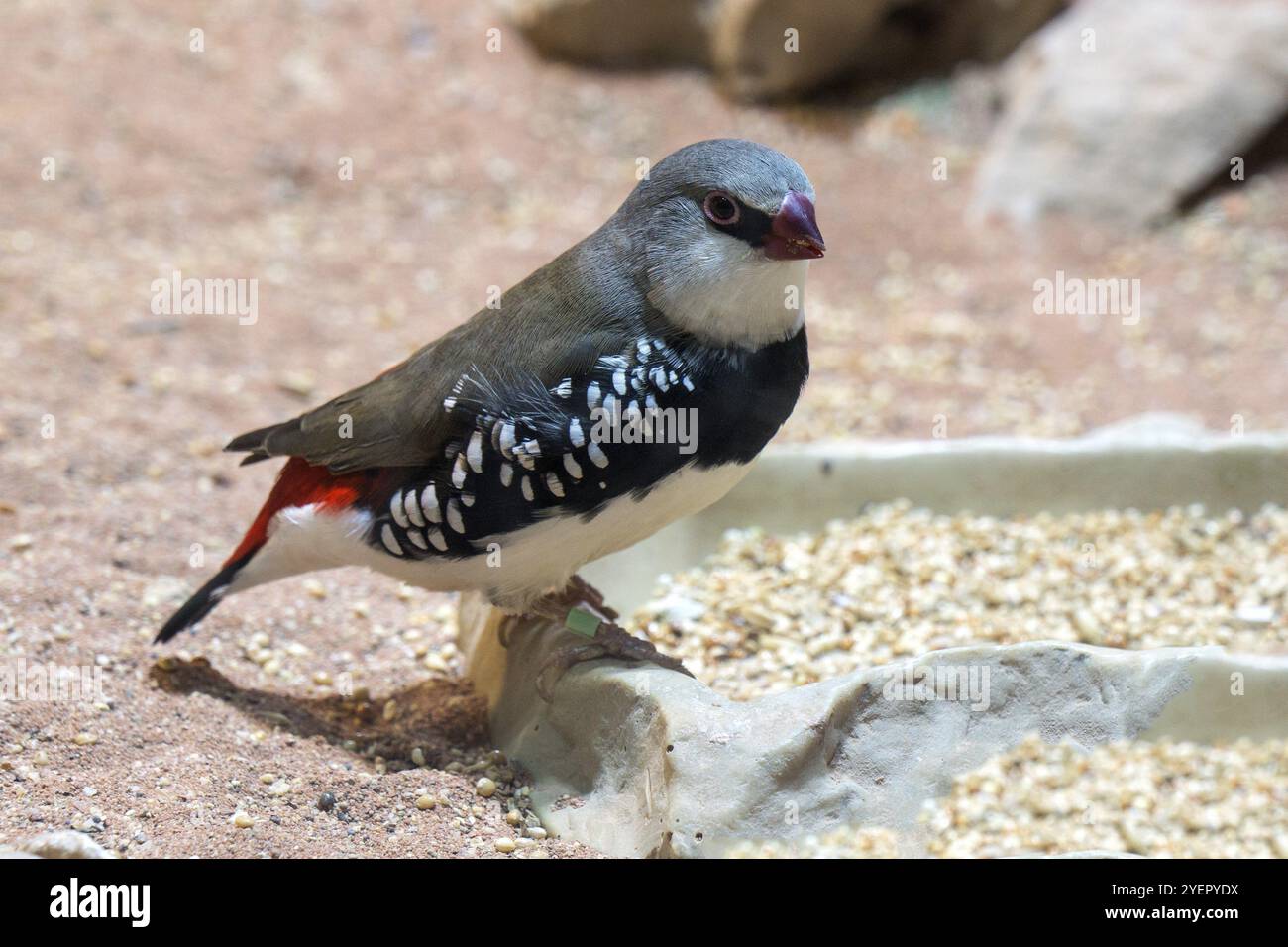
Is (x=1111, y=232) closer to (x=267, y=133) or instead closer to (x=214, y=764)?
(x=267, y=133)

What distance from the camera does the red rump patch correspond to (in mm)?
3562

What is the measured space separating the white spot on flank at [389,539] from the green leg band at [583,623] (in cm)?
46

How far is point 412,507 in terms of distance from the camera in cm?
340

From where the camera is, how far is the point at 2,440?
4965 mm

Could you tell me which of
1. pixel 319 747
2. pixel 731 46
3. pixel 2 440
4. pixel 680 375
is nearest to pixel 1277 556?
pixel 680 375

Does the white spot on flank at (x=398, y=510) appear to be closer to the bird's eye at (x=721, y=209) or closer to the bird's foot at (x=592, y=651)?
the bird's foot at (x=592, y=651)

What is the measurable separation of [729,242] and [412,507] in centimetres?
101

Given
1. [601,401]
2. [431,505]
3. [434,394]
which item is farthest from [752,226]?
[431,505]

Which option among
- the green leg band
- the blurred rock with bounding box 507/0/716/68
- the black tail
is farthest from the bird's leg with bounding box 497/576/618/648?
the blurred rock with bounding box 507/0/716/68

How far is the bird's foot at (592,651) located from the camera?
3.37 metres

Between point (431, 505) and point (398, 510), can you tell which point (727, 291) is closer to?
point (431, 505)

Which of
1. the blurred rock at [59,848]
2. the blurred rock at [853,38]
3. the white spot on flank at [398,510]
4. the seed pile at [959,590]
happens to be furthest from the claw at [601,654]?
the blurred rock at [853,38]

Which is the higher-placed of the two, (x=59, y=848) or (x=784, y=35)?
(x=784, y=35)
